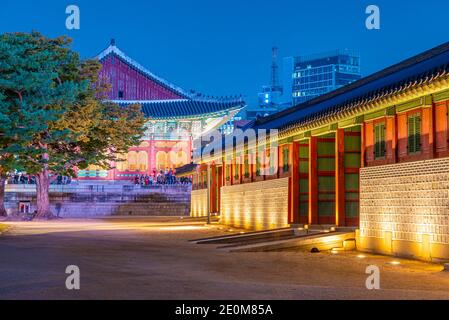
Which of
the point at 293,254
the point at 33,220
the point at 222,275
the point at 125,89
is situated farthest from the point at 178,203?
the point at 222,275

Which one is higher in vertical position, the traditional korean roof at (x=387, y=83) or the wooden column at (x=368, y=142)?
the traditional korean roof at (x=387, y=83)

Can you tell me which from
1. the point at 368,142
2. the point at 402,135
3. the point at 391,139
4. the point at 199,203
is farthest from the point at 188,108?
the point at 402,135

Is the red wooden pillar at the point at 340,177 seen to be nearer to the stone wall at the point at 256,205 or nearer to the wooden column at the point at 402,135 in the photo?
the wooden column at the point at 402,135

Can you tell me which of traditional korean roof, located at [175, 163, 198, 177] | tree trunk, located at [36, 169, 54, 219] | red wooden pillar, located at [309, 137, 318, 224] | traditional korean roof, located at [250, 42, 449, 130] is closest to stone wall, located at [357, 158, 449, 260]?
traditional korean roof, located at [250, 42, 449, 130]

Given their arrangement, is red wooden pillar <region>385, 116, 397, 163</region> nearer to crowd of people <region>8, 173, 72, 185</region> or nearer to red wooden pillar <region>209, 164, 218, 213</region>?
red wooden pillar <region>209, 164, 218, 213</region>

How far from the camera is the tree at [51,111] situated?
25.6 metres

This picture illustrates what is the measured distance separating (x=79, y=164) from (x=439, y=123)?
1153 inches

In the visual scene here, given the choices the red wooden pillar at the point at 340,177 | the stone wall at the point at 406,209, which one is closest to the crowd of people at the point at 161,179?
the red wooden pillar at the point at 340,177

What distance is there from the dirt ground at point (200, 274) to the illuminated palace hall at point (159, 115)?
160 ft

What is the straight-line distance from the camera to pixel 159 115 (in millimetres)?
71750

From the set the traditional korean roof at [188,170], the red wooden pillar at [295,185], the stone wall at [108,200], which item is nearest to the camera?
the red wooden pillar at [295,185]

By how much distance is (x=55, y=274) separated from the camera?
13.4m

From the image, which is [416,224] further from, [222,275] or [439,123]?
[222,275]

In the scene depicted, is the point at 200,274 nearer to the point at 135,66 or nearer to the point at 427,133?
the point at 427,133
